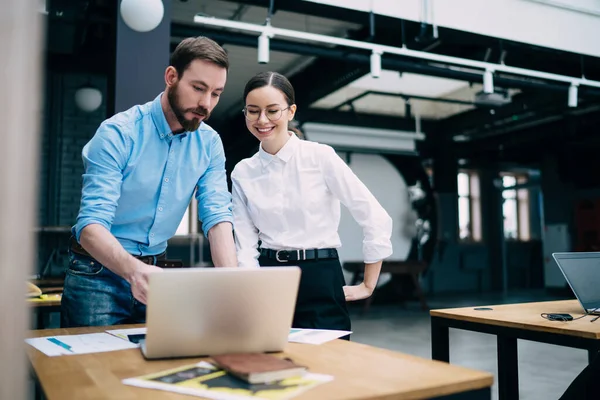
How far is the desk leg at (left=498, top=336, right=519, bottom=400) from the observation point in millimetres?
2201

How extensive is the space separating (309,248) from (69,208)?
4.91 m

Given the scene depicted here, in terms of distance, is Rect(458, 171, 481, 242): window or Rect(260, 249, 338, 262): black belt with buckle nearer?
Rect(260, 249, 338, 262): black belt with buckle

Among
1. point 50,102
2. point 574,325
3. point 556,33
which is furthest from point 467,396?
point 50,102

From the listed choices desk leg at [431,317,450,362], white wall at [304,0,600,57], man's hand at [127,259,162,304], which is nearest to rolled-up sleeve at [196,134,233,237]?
man's hand at [127,259,162,304]

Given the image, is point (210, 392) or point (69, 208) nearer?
point (210, 392)

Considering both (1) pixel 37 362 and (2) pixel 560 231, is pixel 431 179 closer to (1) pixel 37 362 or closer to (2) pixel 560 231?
(2) pixel 560 231

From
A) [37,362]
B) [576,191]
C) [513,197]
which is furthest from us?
[513,197]

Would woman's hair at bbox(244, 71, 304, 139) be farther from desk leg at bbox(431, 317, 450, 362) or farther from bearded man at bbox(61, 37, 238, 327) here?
desk leg at bbox(431, 317, 450, 362)

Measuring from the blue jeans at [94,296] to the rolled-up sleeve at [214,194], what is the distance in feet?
1.07

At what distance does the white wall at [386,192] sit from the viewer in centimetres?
→ 1089

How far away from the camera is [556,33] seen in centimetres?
555

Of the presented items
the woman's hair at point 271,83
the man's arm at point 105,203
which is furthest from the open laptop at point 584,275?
the man's arm at point 105,203

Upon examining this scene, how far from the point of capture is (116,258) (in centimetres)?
138

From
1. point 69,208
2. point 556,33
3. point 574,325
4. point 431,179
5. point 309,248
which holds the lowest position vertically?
point 574,325
